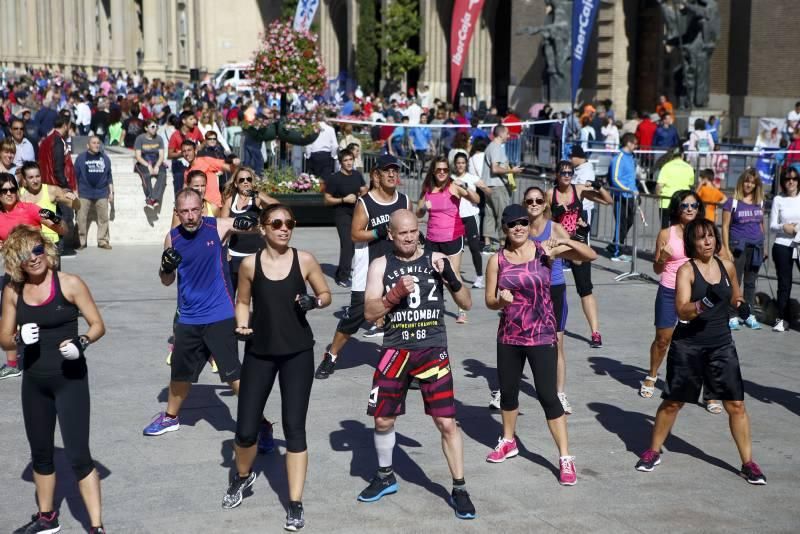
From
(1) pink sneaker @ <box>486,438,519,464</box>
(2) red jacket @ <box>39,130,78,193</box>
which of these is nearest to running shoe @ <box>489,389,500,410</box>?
(1) pink sneaker @ <box>486,438,519,464</box>

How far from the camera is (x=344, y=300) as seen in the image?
536 inches

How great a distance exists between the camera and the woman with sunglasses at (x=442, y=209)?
11.8 m

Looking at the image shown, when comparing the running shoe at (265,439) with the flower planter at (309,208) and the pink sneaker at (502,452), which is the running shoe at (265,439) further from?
the flower planter at (309,208)

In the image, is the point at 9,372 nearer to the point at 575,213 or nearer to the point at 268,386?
the point at 268,386

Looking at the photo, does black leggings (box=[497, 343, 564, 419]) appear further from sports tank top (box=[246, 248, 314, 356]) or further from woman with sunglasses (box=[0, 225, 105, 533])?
woman with sunglasses (box=[0, 225, 105, 533])

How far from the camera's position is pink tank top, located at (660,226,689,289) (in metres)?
9.47

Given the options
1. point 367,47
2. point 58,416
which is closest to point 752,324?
point 58,416

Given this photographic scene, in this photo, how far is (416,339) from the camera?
6.97 m

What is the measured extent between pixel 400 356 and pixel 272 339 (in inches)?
29.9

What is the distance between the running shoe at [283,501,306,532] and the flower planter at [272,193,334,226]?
489 inches

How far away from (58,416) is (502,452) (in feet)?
9.76

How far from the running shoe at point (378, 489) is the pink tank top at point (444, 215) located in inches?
193

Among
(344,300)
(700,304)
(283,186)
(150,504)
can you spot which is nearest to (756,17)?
(283,186)

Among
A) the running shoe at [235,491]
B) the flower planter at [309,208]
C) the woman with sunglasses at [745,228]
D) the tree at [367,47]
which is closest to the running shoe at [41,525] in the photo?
the running shoe at [235,491]
